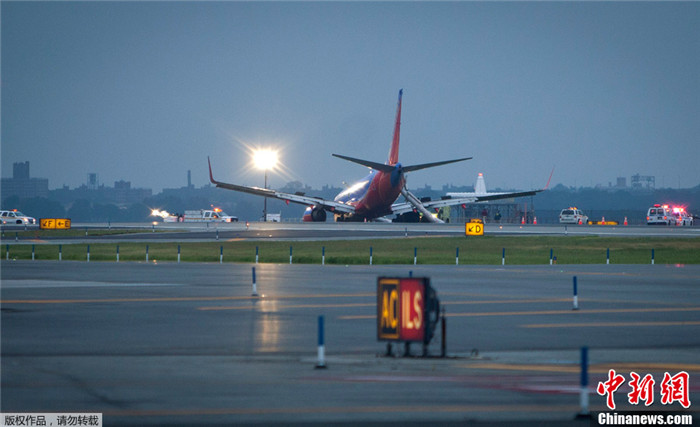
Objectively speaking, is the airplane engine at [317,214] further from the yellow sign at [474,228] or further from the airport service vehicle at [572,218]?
the airport service vehicle at [572,218]

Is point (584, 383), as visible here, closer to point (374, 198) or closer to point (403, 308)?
point (403, 308)

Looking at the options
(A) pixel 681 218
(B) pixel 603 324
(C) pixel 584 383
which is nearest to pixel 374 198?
(A) pixel 681 218

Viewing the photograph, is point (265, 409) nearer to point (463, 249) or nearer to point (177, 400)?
point (177, 400)

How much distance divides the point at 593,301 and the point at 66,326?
16.0m

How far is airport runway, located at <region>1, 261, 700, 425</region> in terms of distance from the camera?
11664 mm

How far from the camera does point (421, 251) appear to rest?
5509 centimetres

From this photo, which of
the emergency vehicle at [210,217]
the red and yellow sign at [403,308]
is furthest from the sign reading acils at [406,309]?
the emergency vehicle at [210,217]

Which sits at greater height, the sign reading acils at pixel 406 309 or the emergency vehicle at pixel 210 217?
the emergency vehicle at pixel 210 217

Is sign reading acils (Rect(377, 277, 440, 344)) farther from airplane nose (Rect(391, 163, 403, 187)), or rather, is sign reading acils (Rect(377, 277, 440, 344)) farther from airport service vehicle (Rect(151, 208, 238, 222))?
airport service vehicle (Rect(151, 208, 238, 222))

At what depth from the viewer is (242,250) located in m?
57.1

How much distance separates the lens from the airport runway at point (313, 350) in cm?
1166

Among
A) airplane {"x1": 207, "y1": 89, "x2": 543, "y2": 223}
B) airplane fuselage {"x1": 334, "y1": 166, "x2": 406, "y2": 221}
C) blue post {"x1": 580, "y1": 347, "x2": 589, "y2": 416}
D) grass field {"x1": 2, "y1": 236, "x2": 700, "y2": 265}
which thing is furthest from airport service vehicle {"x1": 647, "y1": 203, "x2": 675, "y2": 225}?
blue post {"x1": 580, "y1": 347, "x2": 589, "y2": 416}

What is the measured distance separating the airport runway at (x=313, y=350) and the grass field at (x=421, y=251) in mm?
15569

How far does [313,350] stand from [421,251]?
1522 inches
